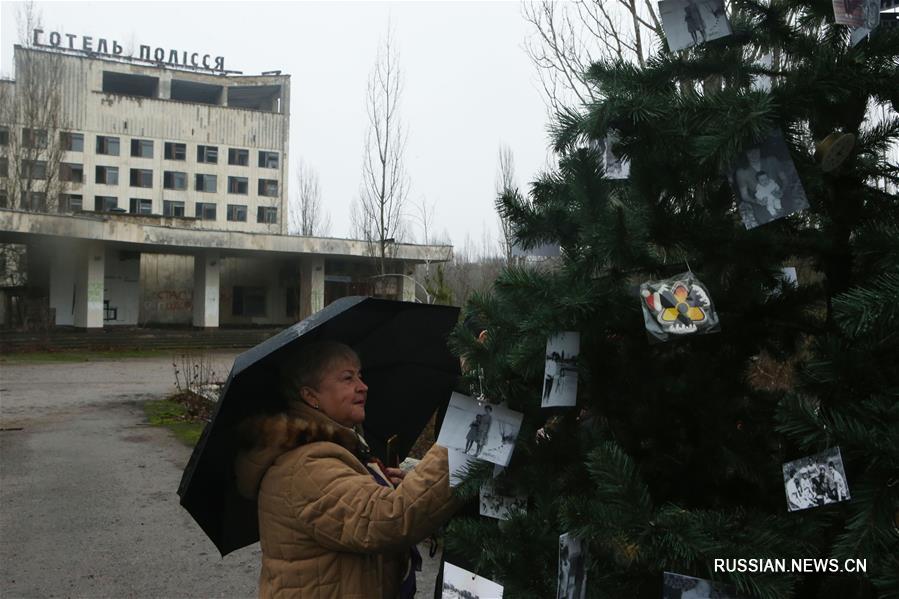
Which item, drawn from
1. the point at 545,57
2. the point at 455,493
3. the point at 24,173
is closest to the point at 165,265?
the point at 24,173

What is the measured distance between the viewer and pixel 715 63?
167 cm

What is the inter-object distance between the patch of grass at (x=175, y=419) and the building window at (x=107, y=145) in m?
38.8

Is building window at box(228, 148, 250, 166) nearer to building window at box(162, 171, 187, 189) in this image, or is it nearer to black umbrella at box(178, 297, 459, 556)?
building window at box(162, 171, 187, 189)

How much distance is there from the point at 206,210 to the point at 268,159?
5.55m

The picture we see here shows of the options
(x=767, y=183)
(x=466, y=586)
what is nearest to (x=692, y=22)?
(x=767, y=183)

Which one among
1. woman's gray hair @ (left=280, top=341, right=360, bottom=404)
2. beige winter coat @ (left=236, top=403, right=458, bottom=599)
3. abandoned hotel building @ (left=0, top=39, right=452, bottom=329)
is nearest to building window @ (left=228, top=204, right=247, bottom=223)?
abandoned hotel building @ (left=0, top=39, right=452, bottom=329)

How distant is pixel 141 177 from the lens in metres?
49.0

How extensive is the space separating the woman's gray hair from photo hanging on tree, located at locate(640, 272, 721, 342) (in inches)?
43.0

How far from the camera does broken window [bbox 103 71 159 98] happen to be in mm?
49188

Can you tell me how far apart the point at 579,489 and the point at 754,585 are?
0.39 metres

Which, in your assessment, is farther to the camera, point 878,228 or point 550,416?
point 550,416

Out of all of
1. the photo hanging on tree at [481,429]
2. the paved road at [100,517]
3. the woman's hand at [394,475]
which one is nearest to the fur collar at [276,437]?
the woman's hand at [394,475]

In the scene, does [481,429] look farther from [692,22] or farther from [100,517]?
[100,517]

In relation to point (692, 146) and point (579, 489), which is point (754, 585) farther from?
point (692, 146)
